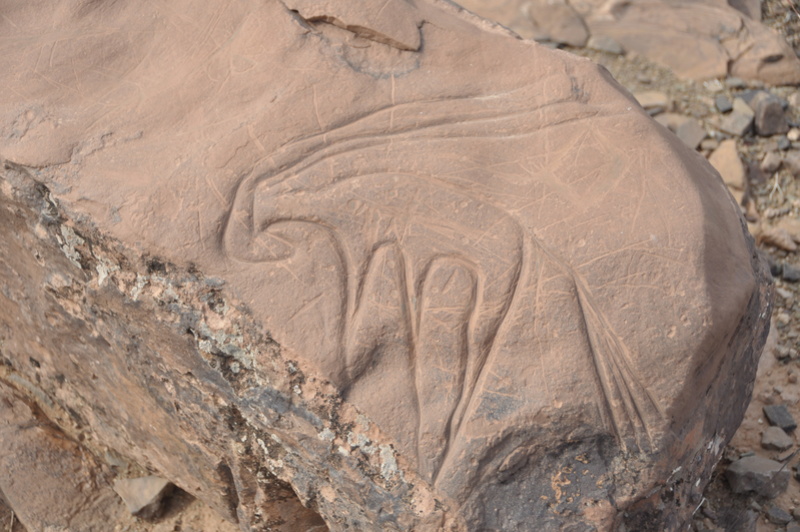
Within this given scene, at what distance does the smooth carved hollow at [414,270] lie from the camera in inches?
85.6

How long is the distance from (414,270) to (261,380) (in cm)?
54

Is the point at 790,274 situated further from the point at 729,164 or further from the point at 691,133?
the point at 691,133

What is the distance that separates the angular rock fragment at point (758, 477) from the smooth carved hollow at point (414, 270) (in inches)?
50.8

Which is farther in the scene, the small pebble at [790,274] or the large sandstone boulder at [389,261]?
the small pebble at [790,274]

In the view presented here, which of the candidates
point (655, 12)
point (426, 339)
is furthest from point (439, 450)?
point (655, 12)

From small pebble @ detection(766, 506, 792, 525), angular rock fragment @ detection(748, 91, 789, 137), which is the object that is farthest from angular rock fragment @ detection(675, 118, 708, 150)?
small pebble @ detection(766, 506, 792, 525)

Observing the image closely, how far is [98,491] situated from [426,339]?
179 centimetres

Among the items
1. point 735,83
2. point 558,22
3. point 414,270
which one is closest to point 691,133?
point 735,83

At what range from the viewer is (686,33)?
196 inches

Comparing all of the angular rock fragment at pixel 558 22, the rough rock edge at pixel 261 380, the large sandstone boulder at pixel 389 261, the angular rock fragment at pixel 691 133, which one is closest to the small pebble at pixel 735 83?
the angular rock fragment at pixel 691 133

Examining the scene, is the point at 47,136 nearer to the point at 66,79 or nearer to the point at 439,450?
the point at 66,79

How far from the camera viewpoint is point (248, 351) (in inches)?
88.0

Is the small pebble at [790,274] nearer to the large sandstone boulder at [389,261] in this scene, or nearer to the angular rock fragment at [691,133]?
the angular rock fragment at [691,133]

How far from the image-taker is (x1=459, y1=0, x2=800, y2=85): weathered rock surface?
4883 millimetres
